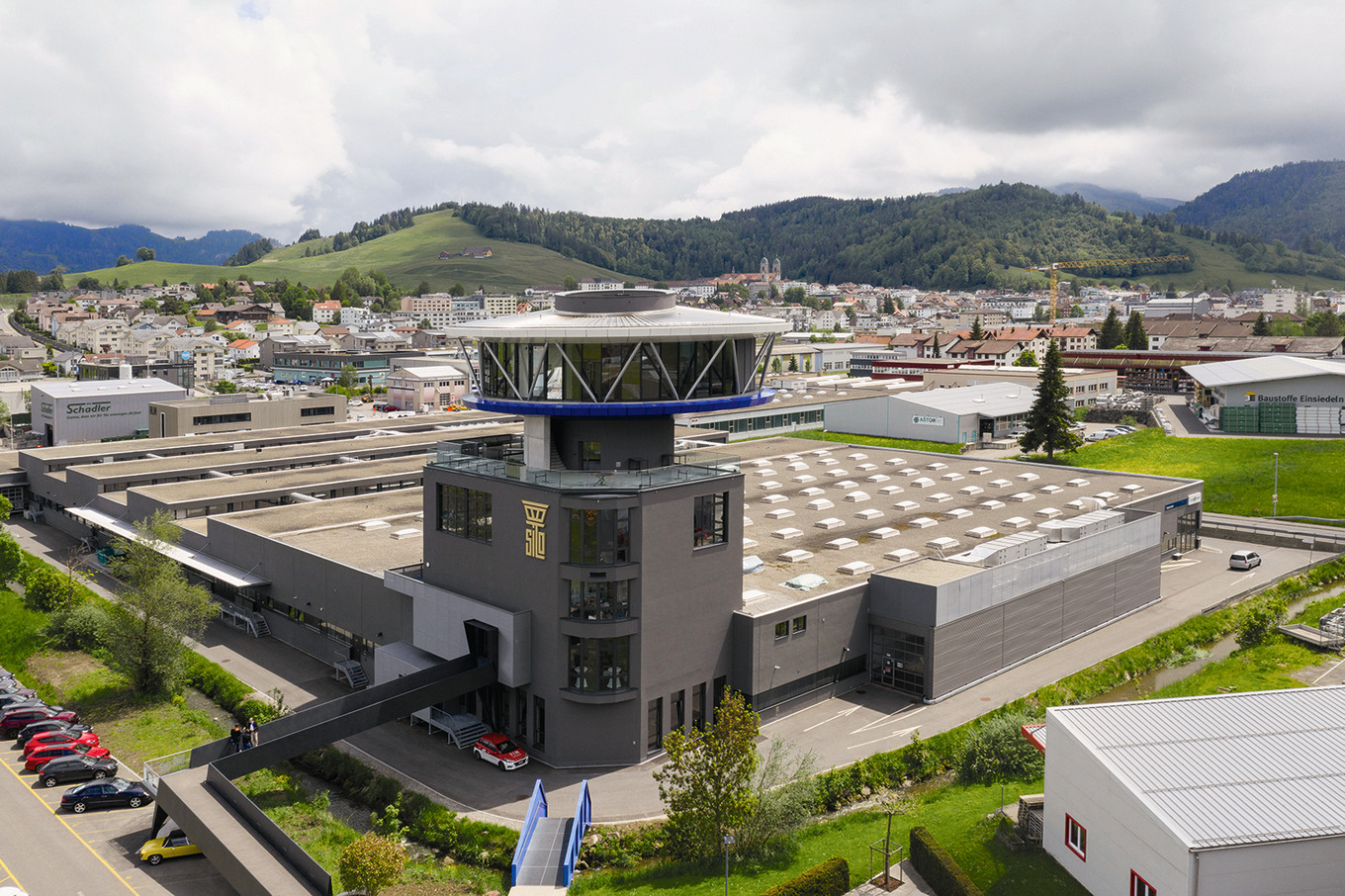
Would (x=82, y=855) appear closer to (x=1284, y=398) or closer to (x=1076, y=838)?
(x=1076, y=838)

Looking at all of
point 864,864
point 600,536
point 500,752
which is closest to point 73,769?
point 500,752

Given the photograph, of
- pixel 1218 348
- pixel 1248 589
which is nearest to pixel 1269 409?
pixel 1248 589

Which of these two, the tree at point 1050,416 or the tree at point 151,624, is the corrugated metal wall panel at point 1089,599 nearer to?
the tree at point 151,624

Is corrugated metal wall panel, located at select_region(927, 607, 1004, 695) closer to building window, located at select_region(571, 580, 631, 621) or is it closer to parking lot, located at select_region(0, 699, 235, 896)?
building window, located at select_region(571, 580, 631, 621)

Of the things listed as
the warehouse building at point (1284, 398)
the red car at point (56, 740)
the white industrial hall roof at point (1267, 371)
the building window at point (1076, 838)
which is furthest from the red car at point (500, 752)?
the white industrial hall roof at point (1267, 371)

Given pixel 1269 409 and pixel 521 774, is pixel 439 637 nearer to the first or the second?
pixel 521 774

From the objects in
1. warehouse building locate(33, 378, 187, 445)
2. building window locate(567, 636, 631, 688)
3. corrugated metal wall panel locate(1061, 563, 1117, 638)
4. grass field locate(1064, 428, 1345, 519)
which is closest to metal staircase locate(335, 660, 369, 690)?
building window locate(567, 636, 631, 688)
